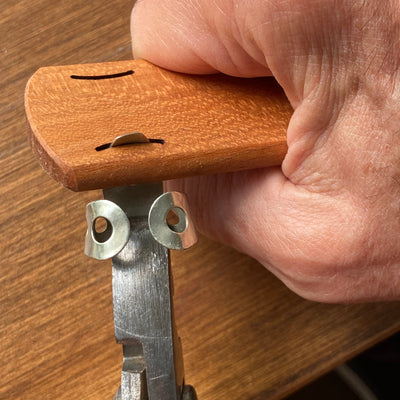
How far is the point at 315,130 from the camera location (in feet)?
1.89

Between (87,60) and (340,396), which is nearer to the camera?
(87,60)

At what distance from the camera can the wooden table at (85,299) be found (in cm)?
71

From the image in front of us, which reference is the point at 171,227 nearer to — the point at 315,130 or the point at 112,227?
the point at 112,227

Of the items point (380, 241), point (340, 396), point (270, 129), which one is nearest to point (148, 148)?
point (270, 129)

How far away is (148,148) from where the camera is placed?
0.51 metres

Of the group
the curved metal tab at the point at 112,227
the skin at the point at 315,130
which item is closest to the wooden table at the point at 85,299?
the skin at the point at 315,130

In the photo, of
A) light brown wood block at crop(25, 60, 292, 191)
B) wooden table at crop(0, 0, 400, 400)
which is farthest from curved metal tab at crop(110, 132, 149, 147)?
wooden table at crop(0, 0, 400, 400)

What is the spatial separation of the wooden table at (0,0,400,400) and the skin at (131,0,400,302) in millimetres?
120

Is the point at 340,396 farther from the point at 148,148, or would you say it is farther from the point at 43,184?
the point at 148,148

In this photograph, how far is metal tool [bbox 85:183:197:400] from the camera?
535mm

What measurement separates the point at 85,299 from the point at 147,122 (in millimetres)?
272

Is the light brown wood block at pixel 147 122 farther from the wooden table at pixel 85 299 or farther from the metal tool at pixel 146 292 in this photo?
the wooden table at pixel 85 299

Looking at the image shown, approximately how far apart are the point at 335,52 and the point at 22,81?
36cm

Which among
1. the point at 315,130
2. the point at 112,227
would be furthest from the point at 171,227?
the point at 315,130
